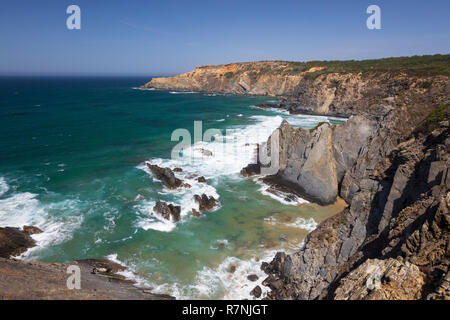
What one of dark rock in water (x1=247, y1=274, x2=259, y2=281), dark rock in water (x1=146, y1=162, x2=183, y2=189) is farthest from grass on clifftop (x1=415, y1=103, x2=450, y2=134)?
dark rock in water (x1=146, y1=162, x2=183, y2=189)

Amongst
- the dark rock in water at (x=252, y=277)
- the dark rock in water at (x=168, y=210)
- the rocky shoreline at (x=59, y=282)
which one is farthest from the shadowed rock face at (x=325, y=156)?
the rocky shoreline at (x=59, y=282)

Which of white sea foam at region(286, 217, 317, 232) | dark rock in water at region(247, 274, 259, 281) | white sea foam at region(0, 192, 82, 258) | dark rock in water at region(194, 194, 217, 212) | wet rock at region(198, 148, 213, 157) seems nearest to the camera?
dark rock in water at region(247, 274, 259, 281)

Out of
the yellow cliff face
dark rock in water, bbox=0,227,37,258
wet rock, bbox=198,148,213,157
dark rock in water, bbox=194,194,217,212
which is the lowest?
dark rock in water, bbox=0,227,37,258

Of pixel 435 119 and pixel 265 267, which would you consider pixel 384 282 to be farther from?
pixel 435 119

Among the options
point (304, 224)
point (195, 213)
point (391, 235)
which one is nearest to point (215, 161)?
point (195, 213)

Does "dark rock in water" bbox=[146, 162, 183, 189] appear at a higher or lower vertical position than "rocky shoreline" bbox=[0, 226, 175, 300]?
higher

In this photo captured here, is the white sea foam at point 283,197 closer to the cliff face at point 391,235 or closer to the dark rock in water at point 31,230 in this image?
the cliff face at point 391,235
